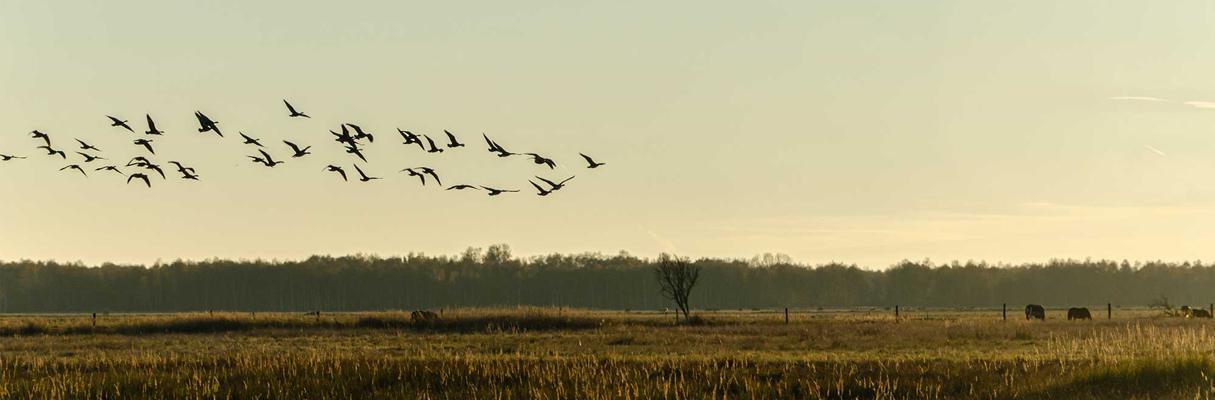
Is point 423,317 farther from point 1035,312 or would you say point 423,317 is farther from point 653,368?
point 653,368

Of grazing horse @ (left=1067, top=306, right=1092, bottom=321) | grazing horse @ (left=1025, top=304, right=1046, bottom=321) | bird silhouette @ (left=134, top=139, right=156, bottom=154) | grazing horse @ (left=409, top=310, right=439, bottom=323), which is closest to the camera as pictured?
bird silhouette @ (left=134, top=139, right=156, bottom=154)

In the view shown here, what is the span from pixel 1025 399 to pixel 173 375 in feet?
61.3

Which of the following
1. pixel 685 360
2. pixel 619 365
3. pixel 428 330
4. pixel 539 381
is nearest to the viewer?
pixel 539 381

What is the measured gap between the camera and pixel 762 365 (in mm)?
32938

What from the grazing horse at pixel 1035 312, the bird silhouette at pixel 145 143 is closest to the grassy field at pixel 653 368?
the bird silhouette at pixel 145 143

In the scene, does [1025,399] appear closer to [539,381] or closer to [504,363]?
[539,381]

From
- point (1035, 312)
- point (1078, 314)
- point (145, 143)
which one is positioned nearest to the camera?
point (145, 143)

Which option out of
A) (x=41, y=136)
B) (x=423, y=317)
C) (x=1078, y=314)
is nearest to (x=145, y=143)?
(x=41, y=136)

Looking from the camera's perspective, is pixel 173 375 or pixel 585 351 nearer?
pixel 173 375

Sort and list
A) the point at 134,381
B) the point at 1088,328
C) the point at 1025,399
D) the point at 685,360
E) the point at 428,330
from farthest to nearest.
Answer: the point at 428,330 → the point at 1088,328 → the point at 685,360 → the point at 134,381 → the point at 1025,399

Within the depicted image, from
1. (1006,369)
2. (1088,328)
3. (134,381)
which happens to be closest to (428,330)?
(1088,328)

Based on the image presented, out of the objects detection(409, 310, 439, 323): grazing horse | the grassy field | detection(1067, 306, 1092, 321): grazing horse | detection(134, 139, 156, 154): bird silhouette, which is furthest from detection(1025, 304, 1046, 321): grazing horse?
detection(134, 139, 156, 154): bird silhouette

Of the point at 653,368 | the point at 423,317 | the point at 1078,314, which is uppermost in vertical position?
the point at 423,317

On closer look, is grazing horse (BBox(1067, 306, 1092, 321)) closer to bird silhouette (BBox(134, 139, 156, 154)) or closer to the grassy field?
the grassy field
